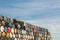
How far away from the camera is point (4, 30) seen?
3272cm

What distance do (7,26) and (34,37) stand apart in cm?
1213

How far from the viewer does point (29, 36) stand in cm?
4169

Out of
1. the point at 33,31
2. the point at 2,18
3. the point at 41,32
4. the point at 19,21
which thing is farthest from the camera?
the point at 41,32

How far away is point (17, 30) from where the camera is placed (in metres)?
36.7

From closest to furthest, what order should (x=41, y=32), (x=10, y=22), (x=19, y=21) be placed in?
(x=10, y=22), (x=19, y=21), (x=41, y=32)

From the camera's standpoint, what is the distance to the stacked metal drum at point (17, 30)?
3259cm

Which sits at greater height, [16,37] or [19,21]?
[19,21]

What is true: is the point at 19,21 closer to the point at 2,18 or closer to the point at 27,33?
the point at 27,33

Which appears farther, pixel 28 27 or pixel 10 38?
pixel 28 27

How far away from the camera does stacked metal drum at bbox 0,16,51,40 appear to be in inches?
1283

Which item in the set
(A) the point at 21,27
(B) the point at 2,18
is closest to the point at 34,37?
(A) the point at 21,27

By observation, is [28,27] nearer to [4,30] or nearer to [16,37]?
[16,37]

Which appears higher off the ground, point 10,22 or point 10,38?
point 10,22

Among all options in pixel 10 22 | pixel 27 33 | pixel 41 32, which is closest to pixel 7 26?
pixel 10 22
